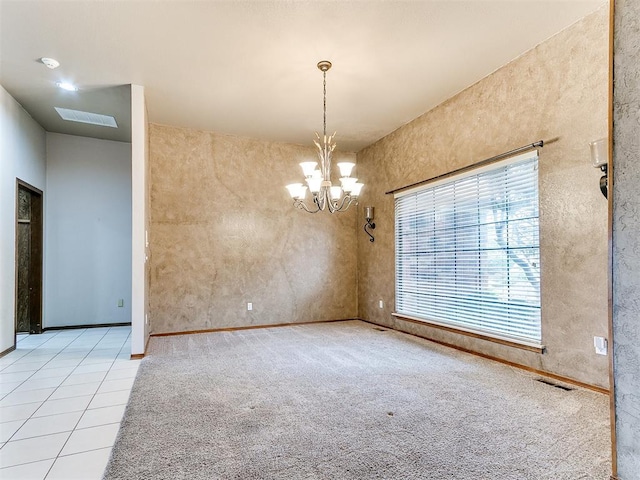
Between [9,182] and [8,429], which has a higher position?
[9,182]

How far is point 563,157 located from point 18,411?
4.55 meters

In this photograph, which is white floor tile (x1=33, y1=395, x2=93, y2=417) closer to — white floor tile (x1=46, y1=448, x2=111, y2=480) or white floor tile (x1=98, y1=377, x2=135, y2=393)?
white floor tile (x1=98, y1=377, x2=135, y2=393)

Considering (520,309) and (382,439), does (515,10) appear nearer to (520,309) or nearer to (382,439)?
(520,309)

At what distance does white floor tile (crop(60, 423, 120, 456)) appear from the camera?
2.01 m

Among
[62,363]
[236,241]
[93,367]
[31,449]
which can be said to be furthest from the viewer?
[236,241]

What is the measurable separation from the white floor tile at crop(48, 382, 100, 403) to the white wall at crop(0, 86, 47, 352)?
5.83 ft

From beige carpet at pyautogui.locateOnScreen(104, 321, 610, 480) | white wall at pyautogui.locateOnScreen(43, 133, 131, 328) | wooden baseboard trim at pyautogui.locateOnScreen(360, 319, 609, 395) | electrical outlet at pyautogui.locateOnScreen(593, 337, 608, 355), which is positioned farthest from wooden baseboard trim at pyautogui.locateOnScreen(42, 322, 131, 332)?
electrical outlet at pyautogui.locateOnScreen(593, 337, 608, 355)

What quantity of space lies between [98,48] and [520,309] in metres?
4.49

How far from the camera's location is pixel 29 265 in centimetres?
534

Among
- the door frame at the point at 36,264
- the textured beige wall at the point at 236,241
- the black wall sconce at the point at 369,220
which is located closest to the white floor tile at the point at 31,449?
the textured beige wall at the point at 236,241

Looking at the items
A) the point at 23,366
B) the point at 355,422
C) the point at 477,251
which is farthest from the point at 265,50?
the point at 23,366

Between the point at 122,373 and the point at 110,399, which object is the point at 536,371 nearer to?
the point at 110,399

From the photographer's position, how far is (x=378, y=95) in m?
4.18

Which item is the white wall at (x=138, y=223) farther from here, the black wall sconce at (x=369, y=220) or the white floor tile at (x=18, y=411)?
the black wall sconce at (x=369, y=220)
